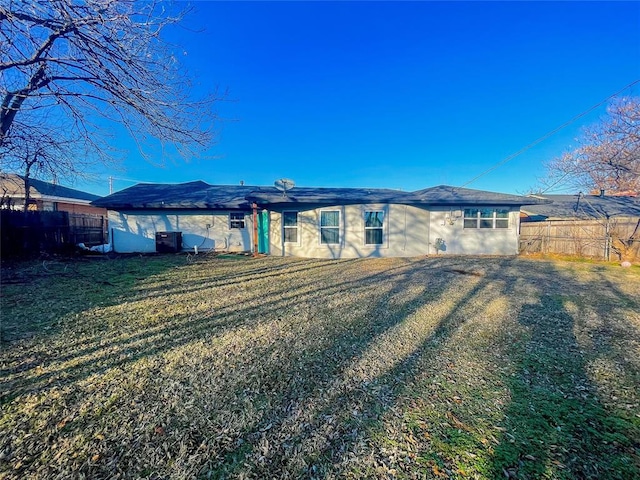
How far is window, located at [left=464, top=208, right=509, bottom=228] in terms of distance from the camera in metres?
11.4

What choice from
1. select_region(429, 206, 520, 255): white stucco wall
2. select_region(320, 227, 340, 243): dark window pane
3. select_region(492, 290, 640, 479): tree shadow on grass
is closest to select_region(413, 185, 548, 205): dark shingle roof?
select_region(429, 206, 520, 255): white stucco wall

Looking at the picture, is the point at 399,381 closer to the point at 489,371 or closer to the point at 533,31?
the point at 489,371

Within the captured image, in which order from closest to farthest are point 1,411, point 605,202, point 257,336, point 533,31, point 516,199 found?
1. point 1,411
2. point 257,336
3. point 533,31
4. point 516,199
5. point 605,202

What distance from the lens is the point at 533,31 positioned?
8516 millimetres

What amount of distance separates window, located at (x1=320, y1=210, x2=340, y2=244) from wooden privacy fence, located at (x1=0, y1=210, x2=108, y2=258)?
1051cm

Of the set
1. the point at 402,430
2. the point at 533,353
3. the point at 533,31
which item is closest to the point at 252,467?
the point at 402,430

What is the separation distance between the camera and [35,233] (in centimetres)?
1002

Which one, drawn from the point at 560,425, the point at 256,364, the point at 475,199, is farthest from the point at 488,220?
the point at 256,364

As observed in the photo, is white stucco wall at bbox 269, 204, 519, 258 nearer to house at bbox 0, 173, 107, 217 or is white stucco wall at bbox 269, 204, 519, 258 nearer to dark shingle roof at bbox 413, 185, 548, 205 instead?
dark shingle roof at bbox 413, 185, 548, 205

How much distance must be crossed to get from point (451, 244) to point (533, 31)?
7.56 metres

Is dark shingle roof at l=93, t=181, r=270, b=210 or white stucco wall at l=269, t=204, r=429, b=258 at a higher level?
dark shingle roof at l=93, t=181, r=270, b=210

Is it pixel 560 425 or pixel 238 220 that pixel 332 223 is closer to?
pixel 238 220

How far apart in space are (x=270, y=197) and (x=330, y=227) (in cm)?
266

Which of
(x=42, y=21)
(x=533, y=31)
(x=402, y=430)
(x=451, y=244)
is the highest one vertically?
(x=533, y=31)
